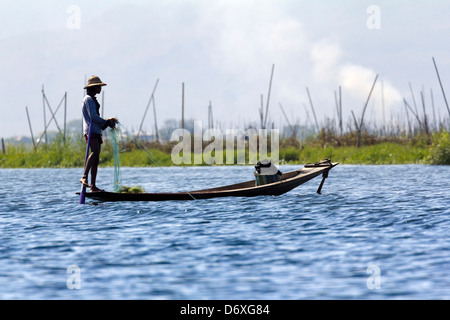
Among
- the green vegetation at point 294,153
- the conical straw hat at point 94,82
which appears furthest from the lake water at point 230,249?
the green vegetation at point 294,153

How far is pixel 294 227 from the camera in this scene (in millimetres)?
7457

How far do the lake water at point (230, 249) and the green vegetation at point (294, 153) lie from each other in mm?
14397

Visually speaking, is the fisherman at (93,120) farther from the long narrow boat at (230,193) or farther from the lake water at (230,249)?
the lake water at (230,249)

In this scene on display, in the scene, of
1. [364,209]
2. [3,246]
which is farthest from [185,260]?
[364,209]

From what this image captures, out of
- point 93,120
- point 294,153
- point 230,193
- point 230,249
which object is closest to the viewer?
point 230,249

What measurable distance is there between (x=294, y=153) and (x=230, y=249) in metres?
20.4

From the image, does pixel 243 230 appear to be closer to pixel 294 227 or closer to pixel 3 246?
pixel 294 227

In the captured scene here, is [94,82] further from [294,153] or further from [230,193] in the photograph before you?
[294,153]

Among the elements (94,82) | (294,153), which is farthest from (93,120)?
(294,153)

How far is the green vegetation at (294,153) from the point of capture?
24.6 meters

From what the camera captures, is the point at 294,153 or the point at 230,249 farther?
the point at 294,153

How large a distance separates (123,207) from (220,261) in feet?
15.0

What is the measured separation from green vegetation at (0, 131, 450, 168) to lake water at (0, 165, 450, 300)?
14.4 m

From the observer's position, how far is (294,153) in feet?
86.1
